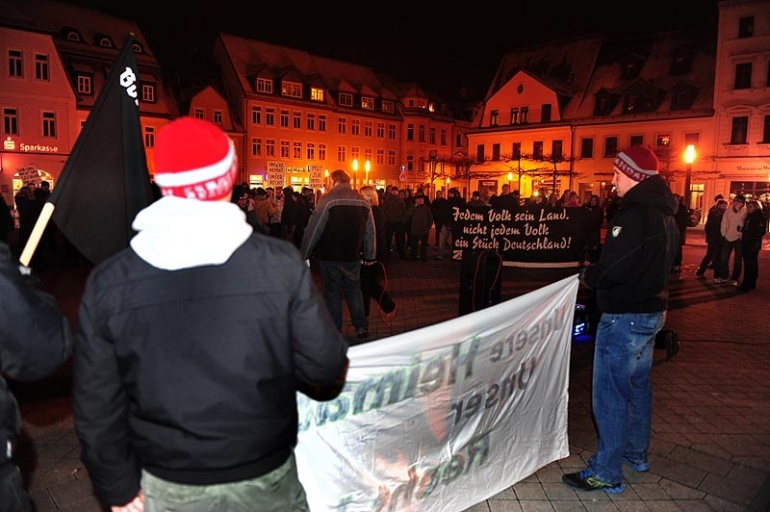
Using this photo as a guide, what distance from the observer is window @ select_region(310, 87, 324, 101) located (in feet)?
177

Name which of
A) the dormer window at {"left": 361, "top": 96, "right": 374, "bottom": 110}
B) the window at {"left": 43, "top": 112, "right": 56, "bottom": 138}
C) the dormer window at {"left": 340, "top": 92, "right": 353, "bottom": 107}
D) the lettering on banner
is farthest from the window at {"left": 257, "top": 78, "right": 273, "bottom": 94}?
the lettering on banner

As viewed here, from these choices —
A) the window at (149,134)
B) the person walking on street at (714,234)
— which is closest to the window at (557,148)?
the window at (149,134)

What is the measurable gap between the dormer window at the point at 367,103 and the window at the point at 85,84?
2391 centimetres

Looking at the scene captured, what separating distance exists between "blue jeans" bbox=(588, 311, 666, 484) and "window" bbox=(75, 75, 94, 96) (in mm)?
43501

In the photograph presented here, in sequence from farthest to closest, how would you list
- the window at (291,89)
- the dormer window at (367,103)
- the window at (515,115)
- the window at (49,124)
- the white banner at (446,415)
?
the dormer window at (367,103), the window at (291,89), the window at (515,115), the window at (49,124), the white banner at (446,415)

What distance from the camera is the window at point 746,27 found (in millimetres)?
39375

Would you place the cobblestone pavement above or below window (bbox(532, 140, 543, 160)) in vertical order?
below

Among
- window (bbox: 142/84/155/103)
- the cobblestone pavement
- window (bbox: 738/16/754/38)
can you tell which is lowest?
the cobblestone pavement

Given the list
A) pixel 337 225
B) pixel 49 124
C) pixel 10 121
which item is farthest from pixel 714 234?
pixel 10 121

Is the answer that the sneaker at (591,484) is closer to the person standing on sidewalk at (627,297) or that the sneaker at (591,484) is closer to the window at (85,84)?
the person standing on sidewalk at (627,297)

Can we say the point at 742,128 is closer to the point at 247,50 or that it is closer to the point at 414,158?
the point at 414,158

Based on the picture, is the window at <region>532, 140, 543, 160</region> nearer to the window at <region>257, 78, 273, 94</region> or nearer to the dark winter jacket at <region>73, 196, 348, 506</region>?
the window at <region>257, 78, 273, 94</region>

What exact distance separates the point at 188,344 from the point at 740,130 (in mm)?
45460

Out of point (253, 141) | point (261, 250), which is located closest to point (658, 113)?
point (253, 141)
